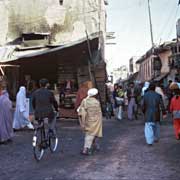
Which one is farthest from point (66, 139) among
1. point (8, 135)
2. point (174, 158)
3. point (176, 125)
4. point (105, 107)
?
point (105, 107)

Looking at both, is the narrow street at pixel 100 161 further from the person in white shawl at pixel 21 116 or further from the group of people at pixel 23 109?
the person in white shawl at pixel 21 116

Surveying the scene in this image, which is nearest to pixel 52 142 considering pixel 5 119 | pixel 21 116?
pixel 5 119

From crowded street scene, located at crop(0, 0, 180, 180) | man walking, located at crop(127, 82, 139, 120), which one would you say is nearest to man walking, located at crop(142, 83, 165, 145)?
crowded street scene, located at crop(0, 0, 180, 180)

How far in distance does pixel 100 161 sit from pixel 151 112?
301 centimetres

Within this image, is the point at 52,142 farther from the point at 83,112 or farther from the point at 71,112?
the point at 71,112

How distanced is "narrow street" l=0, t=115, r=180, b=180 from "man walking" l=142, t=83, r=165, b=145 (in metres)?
0.32

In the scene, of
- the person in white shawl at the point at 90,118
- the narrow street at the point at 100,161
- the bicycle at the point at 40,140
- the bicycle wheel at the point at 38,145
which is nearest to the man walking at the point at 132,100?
the narrow street at the point at 100,161

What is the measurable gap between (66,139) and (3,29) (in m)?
17.7

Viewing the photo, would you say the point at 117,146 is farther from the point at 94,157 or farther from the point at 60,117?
the point at 60,117

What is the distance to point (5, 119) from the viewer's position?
477 inches

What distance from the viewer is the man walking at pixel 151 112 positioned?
1145 cm

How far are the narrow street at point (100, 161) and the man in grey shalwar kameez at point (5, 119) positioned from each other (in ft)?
0.99

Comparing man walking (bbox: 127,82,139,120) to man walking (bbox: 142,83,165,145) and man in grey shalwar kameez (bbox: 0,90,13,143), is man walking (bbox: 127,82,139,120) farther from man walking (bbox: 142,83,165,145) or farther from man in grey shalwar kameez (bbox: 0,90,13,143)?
man in grey shalwar kameez (bbox: 0,90,13,143)

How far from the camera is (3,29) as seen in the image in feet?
95.3
